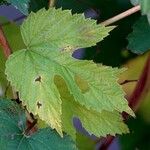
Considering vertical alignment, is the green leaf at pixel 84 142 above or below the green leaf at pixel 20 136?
below

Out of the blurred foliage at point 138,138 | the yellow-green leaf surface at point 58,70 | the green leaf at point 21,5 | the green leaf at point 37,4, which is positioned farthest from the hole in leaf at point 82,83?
the blurred foliage at point 138,138

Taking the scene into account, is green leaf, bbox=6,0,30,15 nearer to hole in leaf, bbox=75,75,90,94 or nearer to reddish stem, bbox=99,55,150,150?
hole in leaf, bbox=75,75,90,94

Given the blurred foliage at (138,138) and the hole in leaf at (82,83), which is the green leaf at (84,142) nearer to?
the blurred foliage at (138,138)

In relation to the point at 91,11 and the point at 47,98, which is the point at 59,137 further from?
A: the point at 91,11

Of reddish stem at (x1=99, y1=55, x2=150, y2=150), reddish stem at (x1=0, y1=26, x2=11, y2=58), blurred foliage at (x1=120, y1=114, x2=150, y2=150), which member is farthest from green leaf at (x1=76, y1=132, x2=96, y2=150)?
reddish stem at (x1=0, y1=26, x2=11, y2=58)

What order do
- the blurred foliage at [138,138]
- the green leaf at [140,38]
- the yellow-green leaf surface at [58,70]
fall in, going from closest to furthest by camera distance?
1. the yellow-green leaf surface at [58,70]
2. the green leaf at [140,38]
3. the blurred foliage at [138,138]

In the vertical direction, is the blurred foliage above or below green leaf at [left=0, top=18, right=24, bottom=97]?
below
